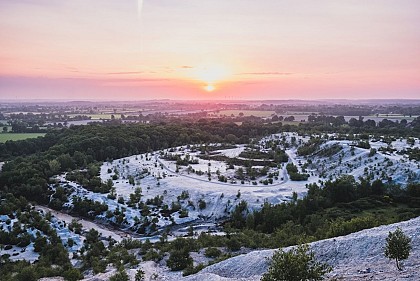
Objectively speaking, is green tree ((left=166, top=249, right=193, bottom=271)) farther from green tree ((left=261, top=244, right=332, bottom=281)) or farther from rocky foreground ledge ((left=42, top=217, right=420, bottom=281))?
green tree ((left=261, top=244, right=332, bottom=281))

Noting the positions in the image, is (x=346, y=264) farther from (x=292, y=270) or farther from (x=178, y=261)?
(x=178, y=261)

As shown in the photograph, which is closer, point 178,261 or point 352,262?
point 352,262

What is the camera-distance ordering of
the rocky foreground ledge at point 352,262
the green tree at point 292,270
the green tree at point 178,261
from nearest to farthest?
1. the green tree at point 292,270
2. the rocky foreground ledge at point 352,262
3. the green tree at point 178,261

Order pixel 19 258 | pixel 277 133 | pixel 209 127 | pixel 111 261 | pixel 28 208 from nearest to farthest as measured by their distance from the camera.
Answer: pixel 111 261 → pixel 19 258 → pixel 28 208 → pixel 277 133 → pixel 209 127

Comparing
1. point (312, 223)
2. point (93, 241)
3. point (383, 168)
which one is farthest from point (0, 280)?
point (383, 168)

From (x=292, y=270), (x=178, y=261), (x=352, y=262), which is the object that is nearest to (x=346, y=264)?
(x=352, y=262)

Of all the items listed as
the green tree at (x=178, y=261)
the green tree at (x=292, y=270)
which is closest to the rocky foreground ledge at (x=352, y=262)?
the green tree at (x=178, y=261)

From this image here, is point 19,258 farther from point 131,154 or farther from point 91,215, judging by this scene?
point 131,154

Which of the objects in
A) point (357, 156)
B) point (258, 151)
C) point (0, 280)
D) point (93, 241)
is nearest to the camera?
point (0, 280)

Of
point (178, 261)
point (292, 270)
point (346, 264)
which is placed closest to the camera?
point (292, 270)

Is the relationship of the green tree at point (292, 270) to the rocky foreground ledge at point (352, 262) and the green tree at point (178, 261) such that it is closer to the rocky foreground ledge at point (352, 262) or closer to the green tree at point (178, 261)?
the rocky foreground ledge at point (352, 262)

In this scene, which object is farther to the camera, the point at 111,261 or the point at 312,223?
the point at 312,223
